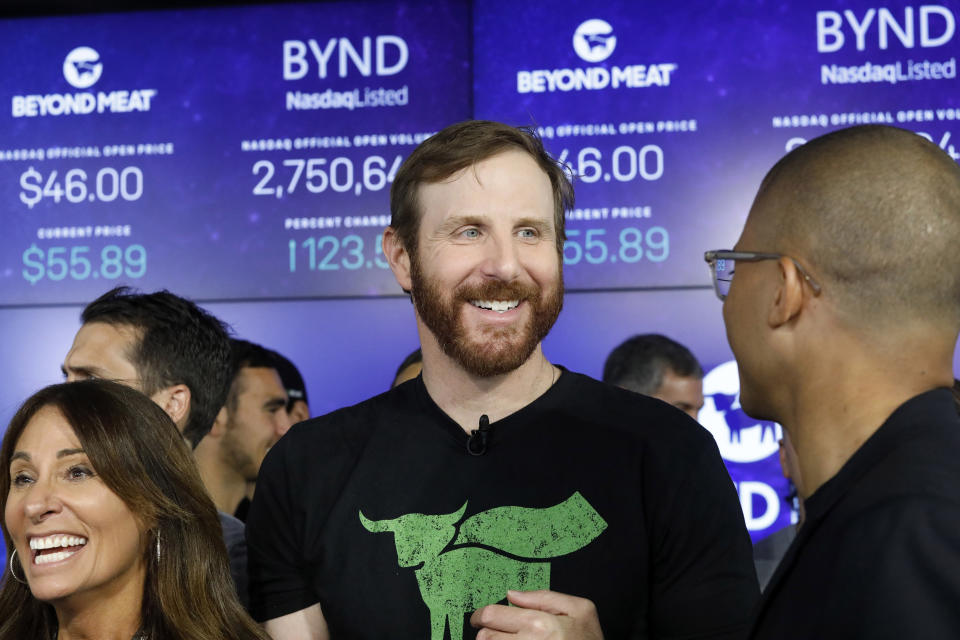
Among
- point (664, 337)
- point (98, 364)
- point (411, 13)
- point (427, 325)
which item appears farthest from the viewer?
point (411, 13)

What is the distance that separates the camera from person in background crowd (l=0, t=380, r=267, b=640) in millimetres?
1856

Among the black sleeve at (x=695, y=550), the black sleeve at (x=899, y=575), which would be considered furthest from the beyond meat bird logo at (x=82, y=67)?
the black sleeve at (x=899, y=575)

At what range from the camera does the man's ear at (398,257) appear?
5.99ft

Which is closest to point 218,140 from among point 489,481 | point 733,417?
point 733,417

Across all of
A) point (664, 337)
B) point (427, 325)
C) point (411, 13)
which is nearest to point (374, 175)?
point (411, 13)

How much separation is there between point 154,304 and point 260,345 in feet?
3.28

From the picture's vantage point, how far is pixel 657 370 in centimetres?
328

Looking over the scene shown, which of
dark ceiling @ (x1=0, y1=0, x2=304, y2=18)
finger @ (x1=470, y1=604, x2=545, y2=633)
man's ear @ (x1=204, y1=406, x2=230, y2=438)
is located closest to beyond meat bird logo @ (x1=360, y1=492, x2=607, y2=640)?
finger @ (x1=470, y1=604, x2=545, y2=633)

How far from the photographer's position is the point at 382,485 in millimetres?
1692

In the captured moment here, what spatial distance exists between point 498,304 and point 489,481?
0.89ft

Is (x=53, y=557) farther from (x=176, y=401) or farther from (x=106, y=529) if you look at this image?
(x=176, y=401)

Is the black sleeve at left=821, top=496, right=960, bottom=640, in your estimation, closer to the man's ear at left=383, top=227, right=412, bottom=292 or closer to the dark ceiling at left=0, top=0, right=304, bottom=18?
the man's ear at left=383, top=227, right=412, bottom=292

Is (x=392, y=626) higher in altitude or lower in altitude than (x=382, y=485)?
lower

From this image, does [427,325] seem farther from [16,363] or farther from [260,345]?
[16,363]
